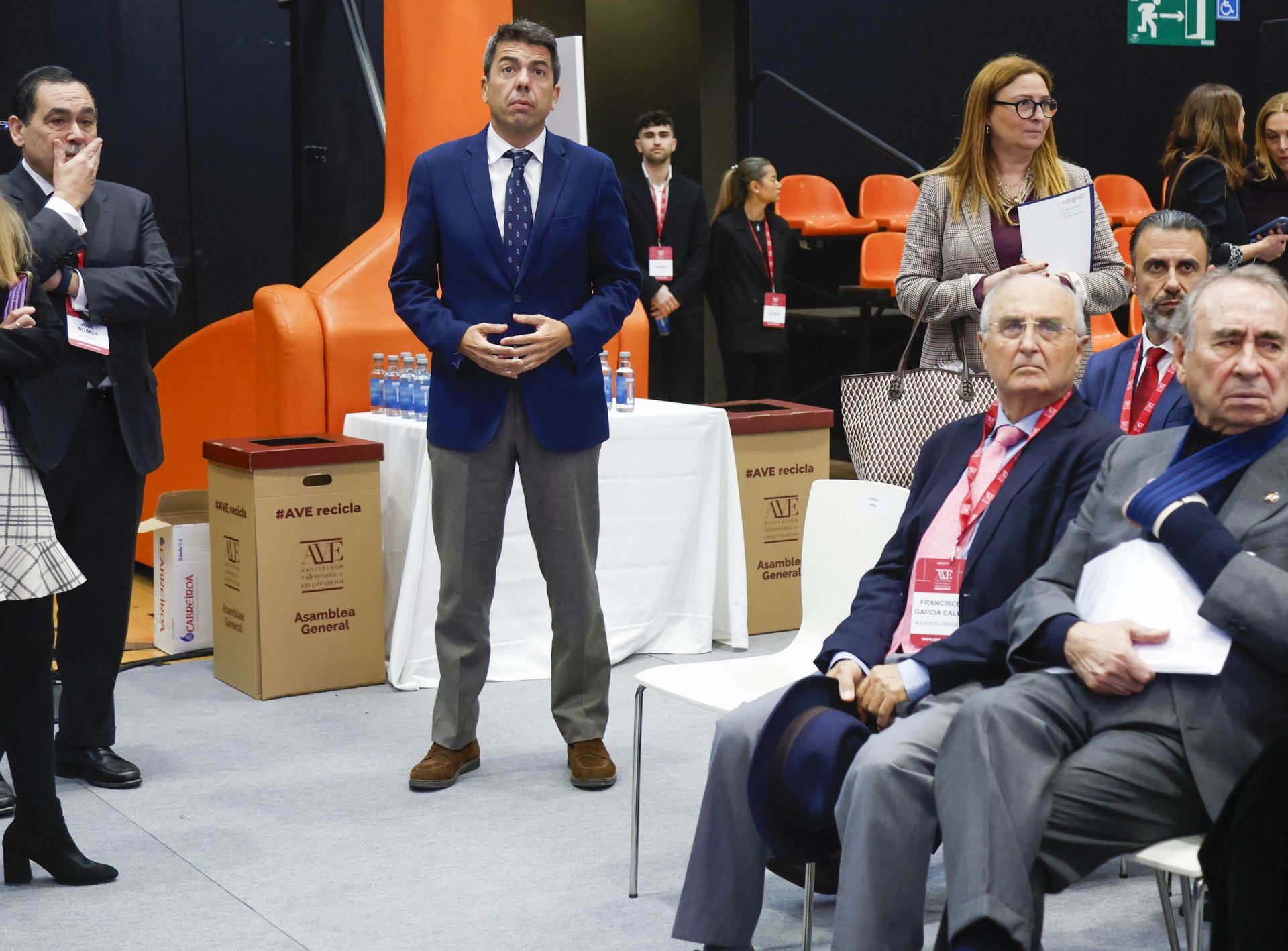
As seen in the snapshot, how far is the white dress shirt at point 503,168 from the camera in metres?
→ 3.66

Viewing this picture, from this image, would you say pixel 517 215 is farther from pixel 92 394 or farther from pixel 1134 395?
pixel 1134 395

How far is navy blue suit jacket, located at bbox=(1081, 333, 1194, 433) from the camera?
9.27ft

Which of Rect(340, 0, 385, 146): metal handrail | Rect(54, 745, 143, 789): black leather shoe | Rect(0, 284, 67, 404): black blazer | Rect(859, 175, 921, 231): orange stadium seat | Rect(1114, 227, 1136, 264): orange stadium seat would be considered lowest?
Rect(54, 745, 143, 789): black leather shoe

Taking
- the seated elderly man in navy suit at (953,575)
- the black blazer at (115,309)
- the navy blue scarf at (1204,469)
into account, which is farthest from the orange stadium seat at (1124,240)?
the navy blue scarf at (1204,469)

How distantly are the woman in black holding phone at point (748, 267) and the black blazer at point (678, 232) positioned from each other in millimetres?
121

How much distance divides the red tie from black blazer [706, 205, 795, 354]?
177 inches

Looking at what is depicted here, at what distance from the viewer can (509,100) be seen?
141 inches

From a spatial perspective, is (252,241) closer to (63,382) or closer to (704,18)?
(704,18)

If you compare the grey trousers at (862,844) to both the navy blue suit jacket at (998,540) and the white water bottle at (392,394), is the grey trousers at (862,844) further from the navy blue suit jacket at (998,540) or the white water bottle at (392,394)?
the white water bottle at (392,394)

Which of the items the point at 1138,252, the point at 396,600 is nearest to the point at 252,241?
the point at 396,600

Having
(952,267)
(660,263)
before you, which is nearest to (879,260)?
(660,263)

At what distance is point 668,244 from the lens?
723 centimetres

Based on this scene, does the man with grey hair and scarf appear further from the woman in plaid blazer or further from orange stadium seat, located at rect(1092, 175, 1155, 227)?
orange stadium seat, located at rect(1092, 175, 1155, 227)

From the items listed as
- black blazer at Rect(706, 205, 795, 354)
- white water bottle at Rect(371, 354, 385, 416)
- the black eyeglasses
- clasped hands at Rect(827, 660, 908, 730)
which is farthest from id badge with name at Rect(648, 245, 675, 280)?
clasped hands at Rect(827, 660, 908, 730)
